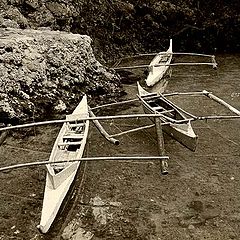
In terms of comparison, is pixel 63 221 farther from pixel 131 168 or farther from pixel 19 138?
pixel 19 138

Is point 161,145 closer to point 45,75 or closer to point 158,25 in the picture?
point 45,75

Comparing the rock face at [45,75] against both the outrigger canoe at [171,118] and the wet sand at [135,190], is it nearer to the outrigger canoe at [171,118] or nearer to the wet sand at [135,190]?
the wet sand at [135,190]

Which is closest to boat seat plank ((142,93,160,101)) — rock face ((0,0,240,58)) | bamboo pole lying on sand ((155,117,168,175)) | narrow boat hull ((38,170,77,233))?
bamboo pole lying on sand ((155,117,168,175))

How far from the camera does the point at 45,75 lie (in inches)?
368

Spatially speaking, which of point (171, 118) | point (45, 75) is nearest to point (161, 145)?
point (171, 118)

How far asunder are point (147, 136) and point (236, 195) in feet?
7.83

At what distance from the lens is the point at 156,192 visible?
6.30m

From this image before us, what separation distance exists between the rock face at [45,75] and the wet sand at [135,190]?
0.77 meters

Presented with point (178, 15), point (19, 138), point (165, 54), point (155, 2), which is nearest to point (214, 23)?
point (178, 15)

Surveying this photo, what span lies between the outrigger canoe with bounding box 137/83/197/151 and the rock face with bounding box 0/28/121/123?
1657 millimetres

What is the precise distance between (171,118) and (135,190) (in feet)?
6.67

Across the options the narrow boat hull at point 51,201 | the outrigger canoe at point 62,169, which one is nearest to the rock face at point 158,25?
the outrigger canoe at point 62,169

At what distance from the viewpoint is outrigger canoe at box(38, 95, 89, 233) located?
5.29 m

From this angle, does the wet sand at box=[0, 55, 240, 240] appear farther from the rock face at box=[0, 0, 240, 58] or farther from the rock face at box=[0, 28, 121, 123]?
the rock face at box=[0, 0, 240, 58]
